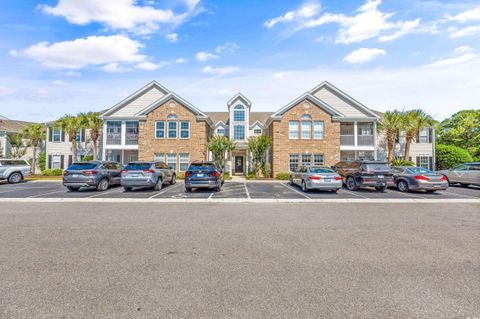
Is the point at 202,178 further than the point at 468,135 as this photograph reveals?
No

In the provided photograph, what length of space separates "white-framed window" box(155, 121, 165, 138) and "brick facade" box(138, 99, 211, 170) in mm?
292

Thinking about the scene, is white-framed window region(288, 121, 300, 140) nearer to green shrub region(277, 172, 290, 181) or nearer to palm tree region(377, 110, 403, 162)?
green shrub region(277, 172, 290, 181)

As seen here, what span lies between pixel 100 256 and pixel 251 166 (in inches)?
875

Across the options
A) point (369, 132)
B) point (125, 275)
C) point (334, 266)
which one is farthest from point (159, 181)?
point (369, 132)

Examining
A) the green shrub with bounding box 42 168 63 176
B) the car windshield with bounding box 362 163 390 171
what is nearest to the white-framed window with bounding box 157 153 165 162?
the green shrub with bounding box 42 168 63 176

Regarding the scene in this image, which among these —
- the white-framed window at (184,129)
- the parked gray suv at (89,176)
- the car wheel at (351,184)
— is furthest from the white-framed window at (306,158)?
the parked gray suv at (89,176)

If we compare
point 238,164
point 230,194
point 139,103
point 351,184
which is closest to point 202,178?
point 230,194

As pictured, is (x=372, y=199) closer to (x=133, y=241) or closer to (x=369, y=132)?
(x=133, y=241)

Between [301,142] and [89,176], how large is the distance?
18432mm

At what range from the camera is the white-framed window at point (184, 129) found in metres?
25.8

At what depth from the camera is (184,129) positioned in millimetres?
25875

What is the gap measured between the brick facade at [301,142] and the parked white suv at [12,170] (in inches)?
845

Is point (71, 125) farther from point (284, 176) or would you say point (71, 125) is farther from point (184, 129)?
point (284, 176)

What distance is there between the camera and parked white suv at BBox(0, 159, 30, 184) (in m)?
19.1
